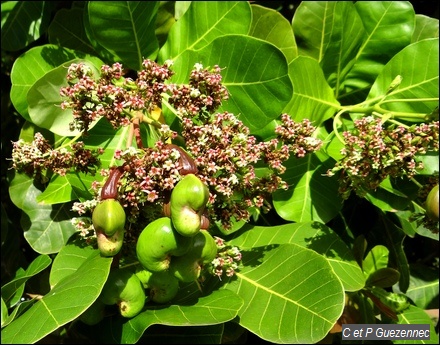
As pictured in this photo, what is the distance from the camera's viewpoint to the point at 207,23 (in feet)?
5.71

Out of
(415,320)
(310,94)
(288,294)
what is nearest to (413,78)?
(310,94)

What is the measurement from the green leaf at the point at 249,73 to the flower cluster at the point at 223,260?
381mm

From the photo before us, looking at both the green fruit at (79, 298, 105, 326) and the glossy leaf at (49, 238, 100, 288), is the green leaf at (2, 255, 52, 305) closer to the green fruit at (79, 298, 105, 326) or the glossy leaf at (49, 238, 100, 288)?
the glossy leaf at (49, 238, 100, 288)

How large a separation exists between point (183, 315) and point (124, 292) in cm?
17

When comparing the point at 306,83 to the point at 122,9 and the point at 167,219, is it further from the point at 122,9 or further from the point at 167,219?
the point at 167,219

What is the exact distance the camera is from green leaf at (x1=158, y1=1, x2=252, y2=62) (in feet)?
5.61

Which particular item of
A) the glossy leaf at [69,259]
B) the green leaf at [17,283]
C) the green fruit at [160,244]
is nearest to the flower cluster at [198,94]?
the green fruit at [160,244]

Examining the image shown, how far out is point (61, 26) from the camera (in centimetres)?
201

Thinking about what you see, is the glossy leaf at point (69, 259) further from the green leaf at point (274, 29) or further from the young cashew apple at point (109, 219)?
the green leaf at point (274, 29)

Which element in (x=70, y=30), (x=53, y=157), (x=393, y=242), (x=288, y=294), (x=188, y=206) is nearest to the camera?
(x=188, y=206)

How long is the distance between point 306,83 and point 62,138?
831 millimetres

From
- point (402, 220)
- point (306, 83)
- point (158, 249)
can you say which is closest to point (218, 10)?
point (306, 83)

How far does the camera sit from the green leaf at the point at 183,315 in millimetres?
1418

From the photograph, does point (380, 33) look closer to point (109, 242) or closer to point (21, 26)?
point (109, 242)
